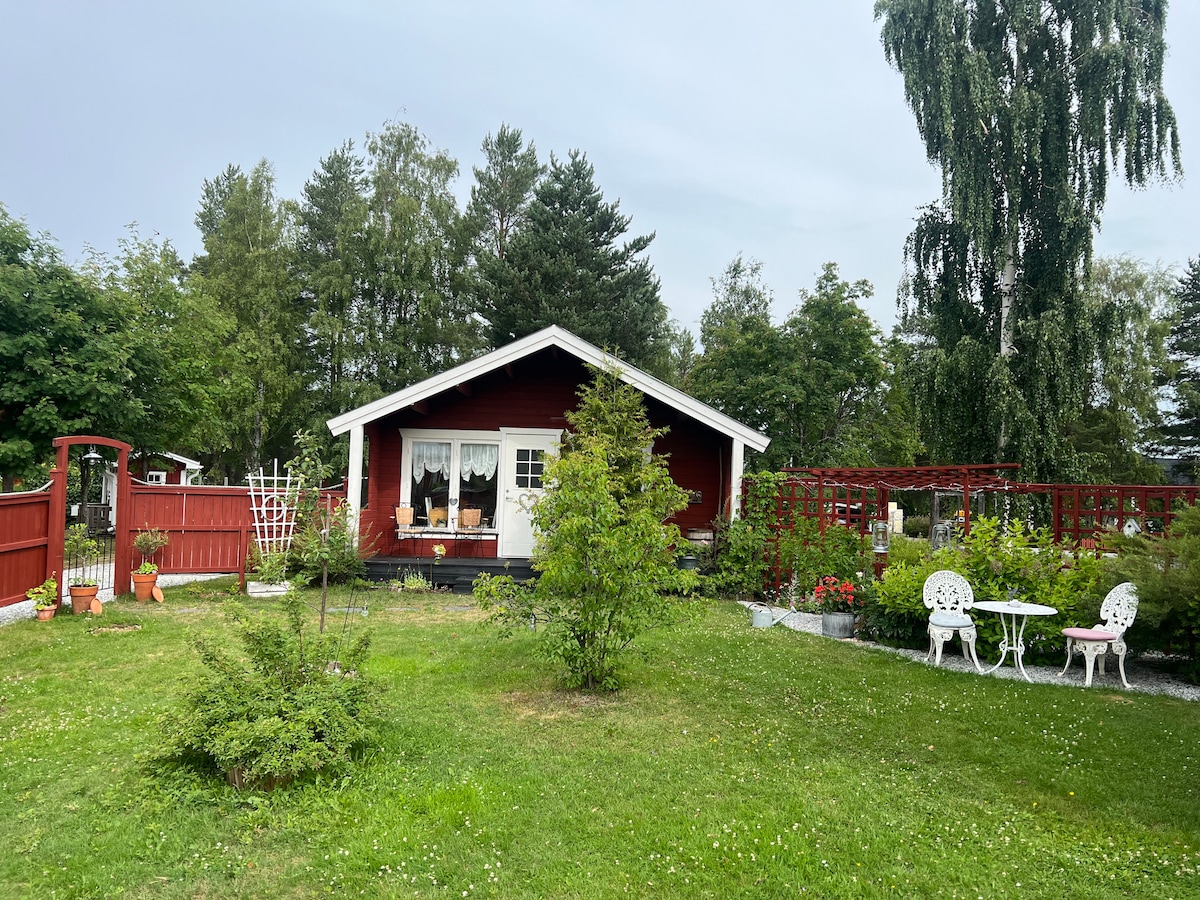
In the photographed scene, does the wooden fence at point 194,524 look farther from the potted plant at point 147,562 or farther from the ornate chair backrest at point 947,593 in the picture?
the ornate chair backrest at point 947,593

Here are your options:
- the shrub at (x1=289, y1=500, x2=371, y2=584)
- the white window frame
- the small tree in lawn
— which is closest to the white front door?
the white window frame

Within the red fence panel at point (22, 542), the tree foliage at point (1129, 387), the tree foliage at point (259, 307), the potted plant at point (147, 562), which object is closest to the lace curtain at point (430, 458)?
the potted plant at point (147, 562)

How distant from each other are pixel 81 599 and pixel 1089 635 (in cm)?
1019

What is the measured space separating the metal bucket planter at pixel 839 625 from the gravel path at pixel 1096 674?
0.26 meters

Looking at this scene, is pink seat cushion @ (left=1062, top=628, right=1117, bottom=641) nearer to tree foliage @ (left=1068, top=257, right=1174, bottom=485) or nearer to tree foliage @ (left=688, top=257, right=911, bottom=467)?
tree foliage @ (left=688, top=257, right=911, bottom=467)

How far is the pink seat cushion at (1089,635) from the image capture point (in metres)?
6.05

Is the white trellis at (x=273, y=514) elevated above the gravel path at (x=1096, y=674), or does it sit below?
above

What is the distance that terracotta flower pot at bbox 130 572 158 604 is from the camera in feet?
30.1

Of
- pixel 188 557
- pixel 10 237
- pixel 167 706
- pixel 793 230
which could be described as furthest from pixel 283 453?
pixel 167 706

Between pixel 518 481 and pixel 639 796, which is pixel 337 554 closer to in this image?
pixel 518 481

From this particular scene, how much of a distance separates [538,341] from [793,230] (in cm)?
2307

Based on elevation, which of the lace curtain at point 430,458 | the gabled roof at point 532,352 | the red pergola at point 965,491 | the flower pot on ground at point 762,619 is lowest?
the flower pot on ground at point 762,619

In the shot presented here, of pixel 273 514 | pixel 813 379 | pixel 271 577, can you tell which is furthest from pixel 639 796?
pixel 813 379

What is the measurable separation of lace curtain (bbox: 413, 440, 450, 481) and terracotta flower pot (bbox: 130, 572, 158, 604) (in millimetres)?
4074
